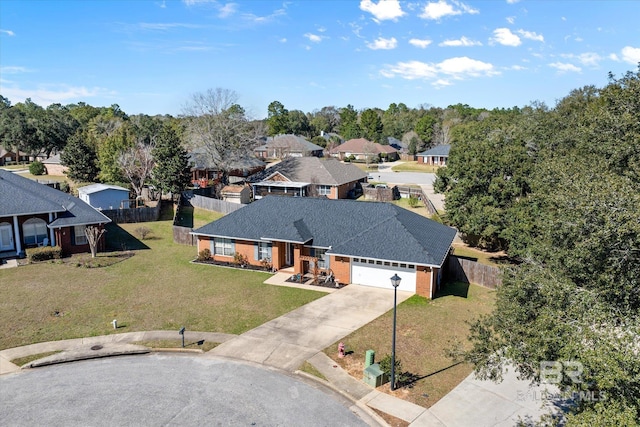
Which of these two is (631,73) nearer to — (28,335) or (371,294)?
(371,294)

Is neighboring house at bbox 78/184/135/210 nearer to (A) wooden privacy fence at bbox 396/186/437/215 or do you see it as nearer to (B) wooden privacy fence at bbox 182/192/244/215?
(B) wooden privacy fence at bbox 182/192/244/215

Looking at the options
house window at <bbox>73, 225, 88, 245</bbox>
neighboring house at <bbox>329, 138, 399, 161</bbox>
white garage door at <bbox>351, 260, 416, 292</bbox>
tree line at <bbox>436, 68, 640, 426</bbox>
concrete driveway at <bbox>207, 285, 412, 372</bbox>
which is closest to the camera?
tree line at <bbox>436, 68, 640, 426</bbox>

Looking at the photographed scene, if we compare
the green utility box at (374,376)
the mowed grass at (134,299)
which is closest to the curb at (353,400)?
the green utility box at (374,376)

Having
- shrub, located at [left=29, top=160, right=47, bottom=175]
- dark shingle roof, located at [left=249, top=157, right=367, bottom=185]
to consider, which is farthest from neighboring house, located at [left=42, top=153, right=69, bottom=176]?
dark shingle roof, located at [left=249, top=157, right=367, bottom=185]

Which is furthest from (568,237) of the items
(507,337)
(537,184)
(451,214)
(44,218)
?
(44,218)

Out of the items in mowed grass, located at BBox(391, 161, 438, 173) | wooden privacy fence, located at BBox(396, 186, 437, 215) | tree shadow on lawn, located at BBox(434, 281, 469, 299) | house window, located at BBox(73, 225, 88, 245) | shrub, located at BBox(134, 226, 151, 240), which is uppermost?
mowed grass, located at BBox(391, 161, 438, 173)

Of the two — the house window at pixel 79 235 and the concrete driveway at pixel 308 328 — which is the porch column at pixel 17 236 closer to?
→ the house window at pixel 79 235

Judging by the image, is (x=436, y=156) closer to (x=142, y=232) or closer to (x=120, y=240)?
(x=142, y=232)
